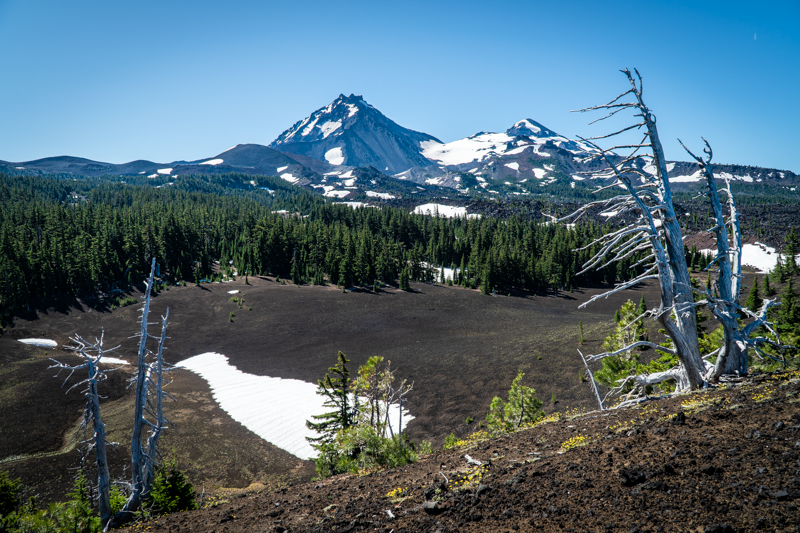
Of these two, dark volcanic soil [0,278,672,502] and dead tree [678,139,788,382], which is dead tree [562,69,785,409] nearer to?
dead tree [678,139,788,382]

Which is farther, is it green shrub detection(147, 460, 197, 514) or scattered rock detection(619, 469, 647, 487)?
green shrub detection(147, 460, 197, 514)

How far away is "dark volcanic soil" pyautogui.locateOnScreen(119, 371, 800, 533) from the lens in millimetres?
4410

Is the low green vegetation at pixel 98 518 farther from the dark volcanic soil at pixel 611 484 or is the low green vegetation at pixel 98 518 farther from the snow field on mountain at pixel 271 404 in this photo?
the snow field on mountain at pixel 271 404

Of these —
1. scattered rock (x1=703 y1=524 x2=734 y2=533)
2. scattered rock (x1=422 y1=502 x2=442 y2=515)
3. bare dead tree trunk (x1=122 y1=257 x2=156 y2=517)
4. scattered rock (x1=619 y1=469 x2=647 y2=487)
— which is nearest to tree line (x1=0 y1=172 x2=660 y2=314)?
bare dead tree trunk (x1=122 y1=257 x2=156 y2=517)

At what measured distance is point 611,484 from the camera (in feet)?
17.9

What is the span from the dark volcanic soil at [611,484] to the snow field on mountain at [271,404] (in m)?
19.3

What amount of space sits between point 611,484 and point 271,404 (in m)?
32.2

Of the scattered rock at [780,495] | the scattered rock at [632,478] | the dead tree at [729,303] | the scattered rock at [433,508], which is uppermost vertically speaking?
the dead tree at [729,303]

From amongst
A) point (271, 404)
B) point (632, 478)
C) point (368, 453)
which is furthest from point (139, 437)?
point (271, 404)

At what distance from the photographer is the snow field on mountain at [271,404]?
2775cm

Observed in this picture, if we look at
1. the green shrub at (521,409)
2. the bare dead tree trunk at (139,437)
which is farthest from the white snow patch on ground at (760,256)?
the bare dead tree trunk at (139,437)

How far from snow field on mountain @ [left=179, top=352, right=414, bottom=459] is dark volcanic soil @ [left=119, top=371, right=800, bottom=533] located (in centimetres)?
1926

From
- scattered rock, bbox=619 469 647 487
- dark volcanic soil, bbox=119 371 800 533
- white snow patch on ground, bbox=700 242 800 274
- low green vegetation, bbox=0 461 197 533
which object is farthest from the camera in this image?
white snow patch on ground, bbox=700 242 800 274

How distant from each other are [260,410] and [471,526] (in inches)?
1209
